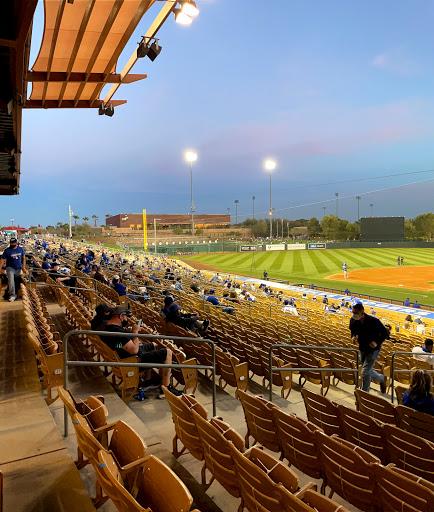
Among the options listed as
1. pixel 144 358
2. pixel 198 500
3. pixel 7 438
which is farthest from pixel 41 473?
pixel 144 358

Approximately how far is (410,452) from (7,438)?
398cm

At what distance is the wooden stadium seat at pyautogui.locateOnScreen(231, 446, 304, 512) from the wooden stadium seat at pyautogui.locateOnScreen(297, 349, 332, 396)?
405cm

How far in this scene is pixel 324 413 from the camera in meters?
4.58

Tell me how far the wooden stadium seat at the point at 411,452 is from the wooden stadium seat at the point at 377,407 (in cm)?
85

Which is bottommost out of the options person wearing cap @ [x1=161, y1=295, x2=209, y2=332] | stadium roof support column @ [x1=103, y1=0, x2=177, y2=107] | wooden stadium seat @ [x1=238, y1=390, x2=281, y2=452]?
wooden stadium seat @ [x1=238, y1=390, x2=281, y2=452]

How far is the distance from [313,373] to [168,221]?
12321cm

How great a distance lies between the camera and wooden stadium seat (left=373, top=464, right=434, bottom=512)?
8.12 feet

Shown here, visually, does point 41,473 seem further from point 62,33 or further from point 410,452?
point 62,33

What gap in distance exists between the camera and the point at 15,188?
14.5m

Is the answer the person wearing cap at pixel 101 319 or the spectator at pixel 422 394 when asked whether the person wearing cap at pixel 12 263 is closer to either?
the person wearing cap at pixel 101 319

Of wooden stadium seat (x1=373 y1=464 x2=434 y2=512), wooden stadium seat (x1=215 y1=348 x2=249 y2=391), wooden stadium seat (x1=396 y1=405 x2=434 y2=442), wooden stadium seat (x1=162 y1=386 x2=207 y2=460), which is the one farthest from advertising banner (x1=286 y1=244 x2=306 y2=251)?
wooden stadium seat (x1=373 y1=464 x2=434 y2=512)

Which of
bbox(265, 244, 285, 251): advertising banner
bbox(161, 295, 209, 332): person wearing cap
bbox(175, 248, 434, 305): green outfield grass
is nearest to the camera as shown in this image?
bbox(161, 295, 209, 332): person wearing cap

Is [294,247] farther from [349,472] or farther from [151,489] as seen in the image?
[151,489]

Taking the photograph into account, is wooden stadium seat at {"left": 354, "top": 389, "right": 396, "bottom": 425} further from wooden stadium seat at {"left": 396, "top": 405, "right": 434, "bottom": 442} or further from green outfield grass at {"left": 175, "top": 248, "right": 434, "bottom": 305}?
green outfield grass at {"left": 175, "top": 248, "right": 434, "bottom": 305}
